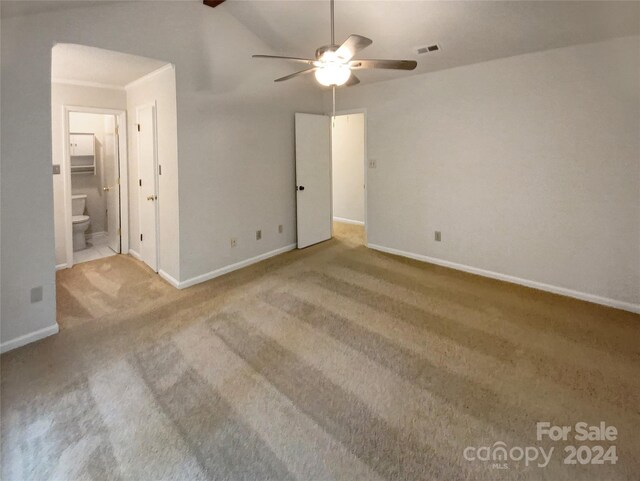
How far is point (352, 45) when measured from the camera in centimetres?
228

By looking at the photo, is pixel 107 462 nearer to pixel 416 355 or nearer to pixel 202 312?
pixel 202 312

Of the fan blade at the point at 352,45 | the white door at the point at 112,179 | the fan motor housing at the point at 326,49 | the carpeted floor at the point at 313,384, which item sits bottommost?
the carpeted floor at the point at 313,384

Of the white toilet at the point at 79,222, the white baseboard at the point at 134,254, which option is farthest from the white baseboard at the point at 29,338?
the white toilet at the point at 79,222

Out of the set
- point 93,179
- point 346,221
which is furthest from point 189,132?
point 346,221

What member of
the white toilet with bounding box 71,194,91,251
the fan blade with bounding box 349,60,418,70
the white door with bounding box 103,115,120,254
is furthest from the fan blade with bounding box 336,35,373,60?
the white toilet with bounding box 71,194,91,251

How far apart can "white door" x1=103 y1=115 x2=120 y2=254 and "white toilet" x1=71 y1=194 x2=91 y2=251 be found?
33cm

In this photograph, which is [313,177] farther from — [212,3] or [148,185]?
[212,3]

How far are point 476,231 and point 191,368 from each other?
3526mm

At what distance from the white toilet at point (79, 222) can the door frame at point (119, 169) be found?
2.06 feet

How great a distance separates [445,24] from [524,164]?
1672 mm

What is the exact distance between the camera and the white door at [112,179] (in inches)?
192

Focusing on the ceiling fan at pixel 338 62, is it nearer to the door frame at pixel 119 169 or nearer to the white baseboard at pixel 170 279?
the white baseboard at pixel 170 279

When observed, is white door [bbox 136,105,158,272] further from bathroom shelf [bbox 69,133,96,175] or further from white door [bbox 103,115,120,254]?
bathroom shelf [bbox 69,133,96,175]

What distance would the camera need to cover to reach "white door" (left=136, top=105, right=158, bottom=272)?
411cm
